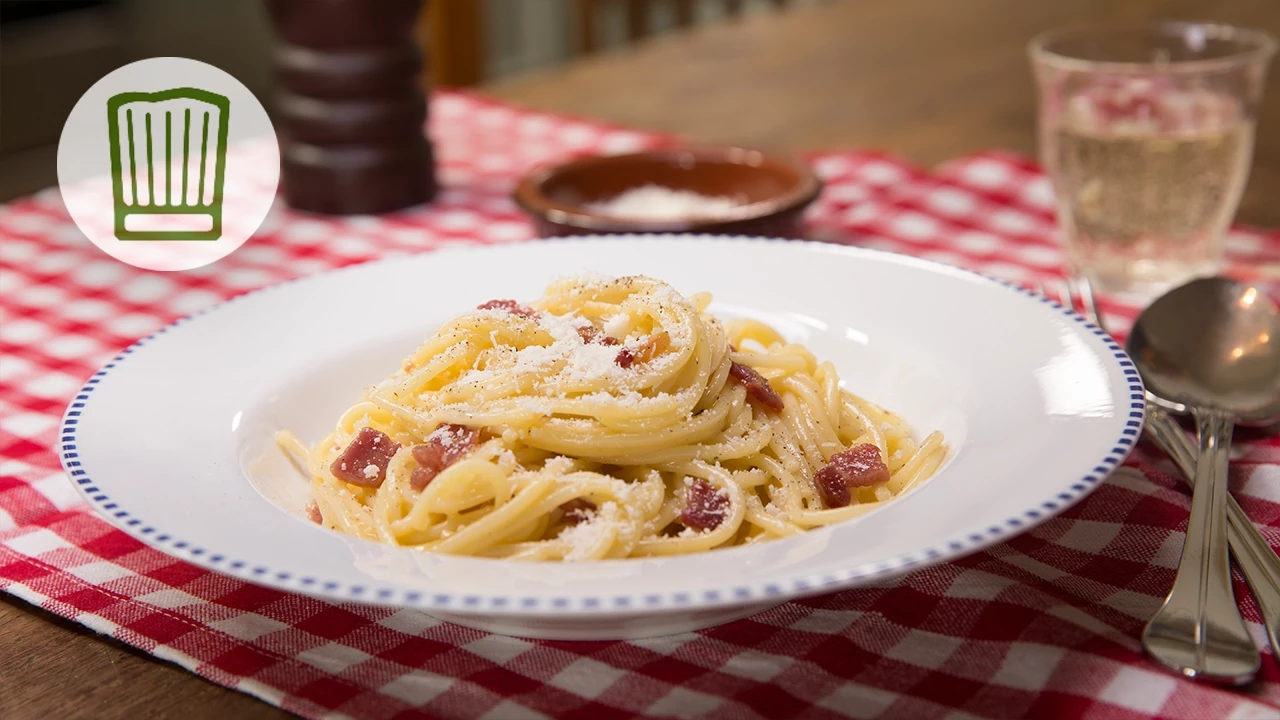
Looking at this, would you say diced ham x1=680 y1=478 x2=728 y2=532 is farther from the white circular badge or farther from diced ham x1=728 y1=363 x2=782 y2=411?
the white circular badge

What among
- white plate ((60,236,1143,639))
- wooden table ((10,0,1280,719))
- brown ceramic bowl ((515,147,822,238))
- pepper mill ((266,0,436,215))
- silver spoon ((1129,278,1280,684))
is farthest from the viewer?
wooden table ((10,0,1280,719))

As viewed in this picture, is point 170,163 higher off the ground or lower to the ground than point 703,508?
higher

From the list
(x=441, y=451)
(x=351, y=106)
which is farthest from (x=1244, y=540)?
(x=351, y=106)

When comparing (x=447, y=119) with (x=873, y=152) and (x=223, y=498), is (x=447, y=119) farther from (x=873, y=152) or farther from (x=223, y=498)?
(x=223, y=498)

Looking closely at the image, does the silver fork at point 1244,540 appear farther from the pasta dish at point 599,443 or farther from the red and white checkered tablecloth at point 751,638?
the pasta dish at point 599,443

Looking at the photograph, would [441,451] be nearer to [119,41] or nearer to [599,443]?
[599,443]

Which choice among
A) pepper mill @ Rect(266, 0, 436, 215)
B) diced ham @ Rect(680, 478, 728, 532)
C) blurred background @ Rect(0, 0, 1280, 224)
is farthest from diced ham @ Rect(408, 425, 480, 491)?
blurred background @ Rect(0, 0, 1280, 224)

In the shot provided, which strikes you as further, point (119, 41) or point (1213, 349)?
point (119, 41)
